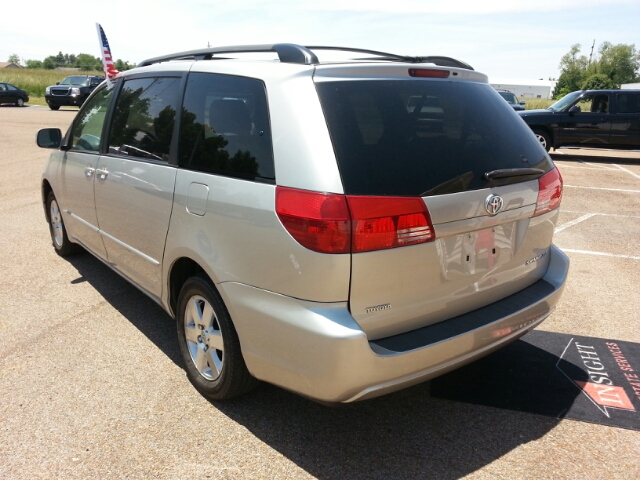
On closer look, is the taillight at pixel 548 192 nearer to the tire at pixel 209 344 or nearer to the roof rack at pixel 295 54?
the roof rack at pixel 295 54

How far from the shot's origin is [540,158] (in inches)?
129

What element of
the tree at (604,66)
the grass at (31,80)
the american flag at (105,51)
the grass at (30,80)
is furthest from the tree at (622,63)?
the american flag at (105,51)

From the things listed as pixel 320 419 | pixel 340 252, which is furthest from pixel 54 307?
pixel 340 252

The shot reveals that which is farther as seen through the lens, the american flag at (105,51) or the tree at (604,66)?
the tree at (604,66)

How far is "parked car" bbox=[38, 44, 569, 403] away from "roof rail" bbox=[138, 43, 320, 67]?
0.04ft

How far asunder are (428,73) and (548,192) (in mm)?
942

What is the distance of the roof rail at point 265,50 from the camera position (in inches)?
110

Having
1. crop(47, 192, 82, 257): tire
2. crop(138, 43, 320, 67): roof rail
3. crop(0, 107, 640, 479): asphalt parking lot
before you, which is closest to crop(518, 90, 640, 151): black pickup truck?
crop(0, 107, 640, 479): asphalt parking lot

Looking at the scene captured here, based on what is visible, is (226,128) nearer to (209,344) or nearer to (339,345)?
(209,344)

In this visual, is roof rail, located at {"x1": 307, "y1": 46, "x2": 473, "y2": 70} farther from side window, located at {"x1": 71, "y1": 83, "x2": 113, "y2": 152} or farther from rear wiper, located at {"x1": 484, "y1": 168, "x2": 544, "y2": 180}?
side window, located at {"x1": 71, "y1": 83, "x2": 113, "y2": 152}

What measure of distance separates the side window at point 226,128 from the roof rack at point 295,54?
203 mm

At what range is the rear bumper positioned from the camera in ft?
8.00

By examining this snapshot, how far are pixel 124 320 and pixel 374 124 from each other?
2.73 metres

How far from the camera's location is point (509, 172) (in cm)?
290
